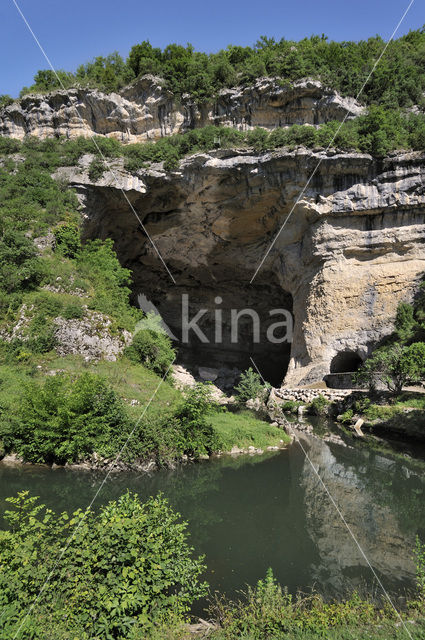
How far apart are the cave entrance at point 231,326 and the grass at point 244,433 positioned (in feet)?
57.4

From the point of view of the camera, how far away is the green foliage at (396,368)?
14.5 metres

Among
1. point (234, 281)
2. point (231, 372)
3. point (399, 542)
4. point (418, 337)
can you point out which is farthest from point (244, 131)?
point (399, 542)

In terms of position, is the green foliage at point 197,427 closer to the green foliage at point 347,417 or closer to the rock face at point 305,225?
the green foliage at point 347,417

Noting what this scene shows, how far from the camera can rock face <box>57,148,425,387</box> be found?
20.5 m

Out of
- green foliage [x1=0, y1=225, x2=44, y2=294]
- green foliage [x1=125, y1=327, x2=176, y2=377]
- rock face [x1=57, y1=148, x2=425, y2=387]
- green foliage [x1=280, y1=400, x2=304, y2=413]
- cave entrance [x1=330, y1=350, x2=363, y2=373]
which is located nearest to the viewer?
green foliage [x1=125, y1=327, x2=176, y2=377]

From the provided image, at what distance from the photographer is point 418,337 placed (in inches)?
688

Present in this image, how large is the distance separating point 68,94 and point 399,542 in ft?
94.8

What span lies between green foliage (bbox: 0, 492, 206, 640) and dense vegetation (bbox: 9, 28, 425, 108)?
25.9 m

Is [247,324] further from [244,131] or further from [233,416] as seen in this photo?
[233,416]

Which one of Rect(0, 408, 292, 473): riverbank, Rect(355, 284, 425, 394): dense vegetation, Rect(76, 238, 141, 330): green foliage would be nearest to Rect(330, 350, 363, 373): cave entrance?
Rect(355, 284, 425, 394): dense vegetation

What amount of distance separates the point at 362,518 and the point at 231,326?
25065 mm

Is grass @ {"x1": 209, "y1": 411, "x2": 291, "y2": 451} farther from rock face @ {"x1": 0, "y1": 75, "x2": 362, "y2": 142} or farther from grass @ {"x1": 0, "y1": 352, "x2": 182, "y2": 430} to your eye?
rock face @ {"x1": 0, "y1": 75, "x2": 362, "y2": 142}

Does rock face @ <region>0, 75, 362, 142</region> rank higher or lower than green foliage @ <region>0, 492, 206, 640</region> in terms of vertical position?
higher

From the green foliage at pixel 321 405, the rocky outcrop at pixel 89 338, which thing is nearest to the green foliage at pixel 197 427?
the rocky outcrop at pixel 89 338
